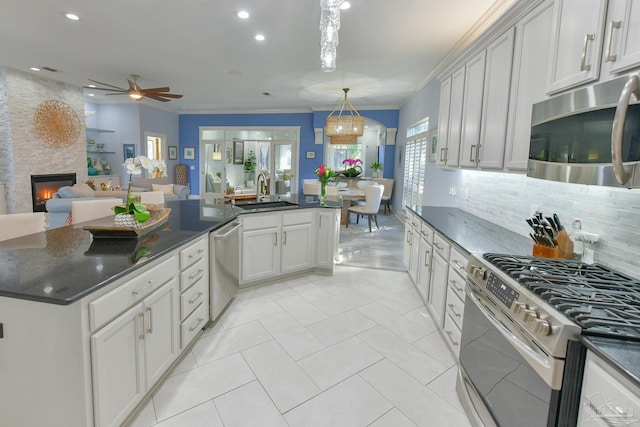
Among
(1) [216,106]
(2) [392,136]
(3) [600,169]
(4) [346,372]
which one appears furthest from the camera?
(1) [216,106]

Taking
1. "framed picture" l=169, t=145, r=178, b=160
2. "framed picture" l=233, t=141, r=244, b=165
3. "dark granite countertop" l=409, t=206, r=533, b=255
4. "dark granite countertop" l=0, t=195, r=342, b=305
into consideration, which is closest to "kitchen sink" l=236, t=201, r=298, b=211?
"dark granite countertop" l=0, t=195, r=342, b=305

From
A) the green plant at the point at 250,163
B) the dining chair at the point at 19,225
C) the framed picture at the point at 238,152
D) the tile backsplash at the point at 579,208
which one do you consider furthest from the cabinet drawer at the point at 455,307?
the framed picture at the point at 238,152

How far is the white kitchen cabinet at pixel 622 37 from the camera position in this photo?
1.19 meters

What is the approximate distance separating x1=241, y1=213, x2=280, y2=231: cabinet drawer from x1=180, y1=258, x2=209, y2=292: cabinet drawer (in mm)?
789

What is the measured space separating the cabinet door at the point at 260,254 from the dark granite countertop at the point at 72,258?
0.74 meters

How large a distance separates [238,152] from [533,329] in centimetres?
967

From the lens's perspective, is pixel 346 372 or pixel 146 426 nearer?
pixel 146 426

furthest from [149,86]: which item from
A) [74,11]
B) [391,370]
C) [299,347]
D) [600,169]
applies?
[600,169]

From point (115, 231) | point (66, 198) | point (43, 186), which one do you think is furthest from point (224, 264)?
point (43, 186)

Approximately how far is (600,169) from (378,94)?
6360 millimetres

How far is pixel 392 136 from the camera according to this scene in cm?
872

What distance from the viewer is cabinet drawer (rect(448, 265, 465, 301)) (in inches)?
83.2

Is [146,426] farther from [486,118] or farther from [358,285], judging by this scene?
[486,118]

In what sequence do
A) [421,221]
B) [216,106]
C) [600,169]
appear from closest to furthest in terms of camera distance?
[600,169]
[421,221]
[216,106]
